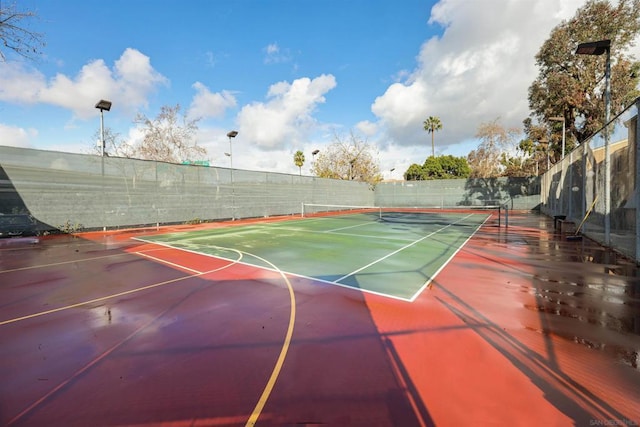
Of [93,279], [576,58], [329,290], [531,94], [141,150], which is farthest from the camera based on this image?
[141,150]

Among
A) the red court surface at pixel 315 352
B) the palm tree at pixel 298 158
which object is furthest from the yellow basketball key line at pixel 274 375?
the palm tree at pixel 298 158

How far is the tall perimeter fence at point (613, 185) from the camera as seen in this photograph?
7.16m

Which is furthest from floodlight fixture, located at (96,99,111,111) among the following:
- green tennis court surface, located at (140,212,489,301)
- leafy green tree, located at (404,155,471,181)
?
leafy green tree, located at (404,155,471,181)

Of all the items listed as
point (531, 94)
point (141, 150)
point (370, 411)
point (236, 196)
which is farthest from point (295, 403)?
point (141, 150)

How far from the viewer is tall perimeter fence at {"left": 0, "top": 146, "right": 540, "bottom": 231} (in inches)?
502

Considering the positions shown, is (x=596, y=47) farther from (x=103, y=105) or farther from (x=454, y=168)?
(x=454, y=168)

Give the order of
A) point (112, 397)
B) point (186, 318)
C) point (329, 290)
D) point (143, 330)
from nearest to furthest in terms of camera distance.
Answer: point (112, 397) < point (143, 330) < point (186, 318) < point (329, 290)

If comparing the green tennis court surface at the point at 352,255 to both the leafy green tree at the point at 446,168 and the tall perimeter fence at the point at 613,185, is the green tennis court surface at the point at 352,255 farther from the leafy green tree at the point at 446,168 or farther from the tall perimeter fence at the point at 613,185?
→ the leafy green tree at the point at 446,168

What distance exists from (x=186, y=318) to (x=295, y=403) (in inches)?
101

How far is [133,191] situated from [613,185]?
20888 mm

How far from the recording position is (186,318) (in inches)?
172

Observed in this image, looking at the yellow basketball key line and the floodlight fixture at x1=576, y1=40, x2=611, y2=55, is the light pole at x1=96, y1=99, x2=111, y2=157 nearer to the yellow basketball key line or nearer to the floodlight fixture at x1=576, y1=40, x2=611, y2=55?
the yellow basketball key line

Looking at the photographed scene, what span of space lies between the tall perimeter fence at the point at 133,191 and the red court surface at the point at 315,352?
29.9 ft

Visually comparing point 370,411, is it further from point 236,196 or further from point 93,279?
point 236,196
